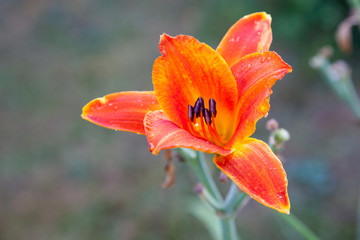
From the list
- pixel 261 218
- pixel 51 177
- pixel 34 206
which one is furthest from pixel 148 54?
pixel 261 218

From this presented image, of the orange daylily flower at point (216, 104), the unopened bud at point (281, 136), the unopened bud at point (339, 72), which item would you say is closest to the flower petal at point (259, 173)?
the orange daylily flower at point (216, 104)

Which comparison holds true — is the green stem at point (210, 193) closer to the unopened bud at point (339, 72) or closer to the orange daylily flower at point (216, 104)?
the orange daylily flower at point (216, 104)

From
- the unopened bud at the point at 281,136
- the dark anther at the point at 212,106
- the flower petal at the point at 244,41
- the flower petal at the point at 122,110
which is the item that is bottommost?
the unopened bud at the point at 281,136

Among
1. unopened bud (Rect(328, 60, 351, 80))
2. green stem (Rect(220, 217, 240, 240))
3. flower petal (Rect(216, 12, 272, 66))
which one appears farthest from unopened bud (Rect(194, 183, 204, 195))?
unopened bud (Rect(328, 60, 351, 80))

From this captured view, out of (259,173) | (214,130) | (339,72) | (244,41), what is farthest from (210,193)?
(339,72)

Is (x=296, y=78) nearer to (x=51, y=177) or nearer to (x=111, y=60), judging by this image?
(x=111, y=60)
